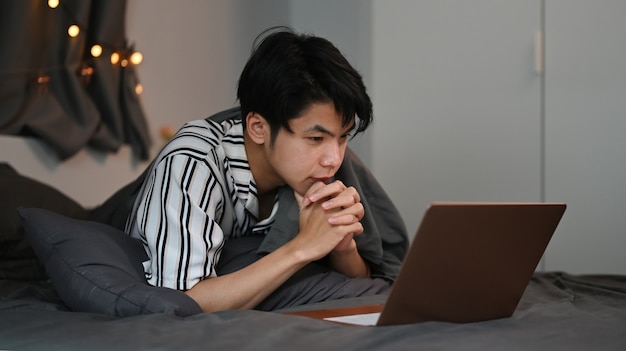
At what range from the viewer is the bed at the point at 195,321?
0.92 m

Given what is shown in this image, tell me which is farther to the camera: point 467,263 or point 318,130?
point 318,130

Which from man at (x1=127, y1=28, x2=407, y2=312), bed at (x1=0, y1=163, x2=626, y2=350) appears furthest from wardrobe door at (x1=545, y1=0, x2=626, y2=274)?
man at (x1=127, y1=28, x2=407, y2=312)

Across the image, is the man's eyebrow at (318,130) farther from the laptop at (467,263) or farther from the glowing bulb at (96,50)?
the glowing bulb at (96,50)

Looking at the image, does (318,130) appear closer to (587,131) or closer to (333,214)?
(333,214)

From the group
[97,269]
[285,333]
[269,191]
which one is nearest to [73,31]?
[269,191]

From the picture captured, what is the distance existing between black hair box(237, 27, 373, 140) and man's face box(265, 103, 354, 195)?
14 millimetres

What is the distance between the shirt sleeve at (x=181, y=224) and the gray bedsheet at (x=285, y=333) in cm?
25

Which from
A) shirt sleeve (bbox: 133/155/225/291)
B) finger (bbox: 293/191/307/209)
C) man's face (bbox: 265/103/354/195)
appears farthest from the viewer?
finger (bbox: 293/191/307/209)

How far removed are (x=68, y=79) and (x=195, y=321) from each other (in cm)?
164

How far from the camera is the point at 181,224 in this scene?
1.40m

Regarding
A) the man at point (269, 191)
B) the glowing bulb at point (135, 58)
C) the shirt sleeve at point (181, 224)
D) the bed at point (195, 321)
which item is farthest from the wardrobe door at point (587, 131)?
the shirt sleeve at point (181, 224)

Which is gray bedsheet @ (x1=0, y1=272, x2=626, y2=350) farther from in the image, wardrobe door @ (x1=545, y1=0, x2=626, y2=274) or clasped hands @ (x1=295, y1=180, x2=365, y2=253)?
wardrobe door @ (x1=545, y1=0, x2=626, y2=274)

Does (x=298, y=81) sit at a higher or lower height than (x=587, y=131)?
higher

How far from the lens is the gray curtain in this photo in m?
2.32
